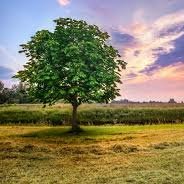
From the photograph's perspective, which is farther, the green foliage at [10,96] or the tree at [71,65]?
the green foliage at [10,96]

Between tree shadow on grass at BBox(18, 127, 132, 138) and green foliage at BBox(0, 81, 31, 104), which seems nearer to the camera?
tree shadow on grass at BBox(18, 127, 132, 138)

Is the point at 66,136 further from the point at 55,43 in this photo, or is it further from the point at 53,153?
the point at 53,153

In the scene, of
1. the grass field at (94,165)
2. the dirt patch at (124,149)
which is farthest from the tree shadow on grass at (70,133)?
the grass field at (94,165)

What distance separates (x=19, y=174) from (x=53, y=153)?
8822mm

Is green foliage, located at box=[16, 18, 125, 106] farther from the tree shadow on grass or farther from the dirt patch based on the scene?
the dirt patch

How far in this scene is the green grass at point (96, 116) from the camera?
8125cm

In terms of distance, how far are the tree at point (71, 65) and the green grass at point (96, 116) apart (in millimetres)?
18877

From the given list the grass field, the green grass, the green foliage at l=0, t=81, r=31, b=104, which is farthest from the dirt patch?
the green foliage at l=0, t=81, r=31, b=104

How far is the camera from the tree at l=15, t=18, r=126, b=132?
56844mm

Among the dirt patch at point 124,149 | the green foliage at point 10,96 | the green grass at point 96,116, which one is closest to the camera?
the dirt patch at point 124,149

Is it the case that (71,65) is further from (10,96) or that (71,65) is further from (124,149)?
(10,96)

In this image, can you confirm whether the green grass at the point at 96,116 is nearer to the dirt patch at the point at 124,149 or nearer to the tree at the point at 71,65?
the tree at the point at 71,65

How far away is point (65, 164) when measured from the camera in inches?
1134

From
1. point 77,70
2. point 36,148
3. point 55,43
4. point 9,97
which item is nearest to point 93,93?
point 77,70
